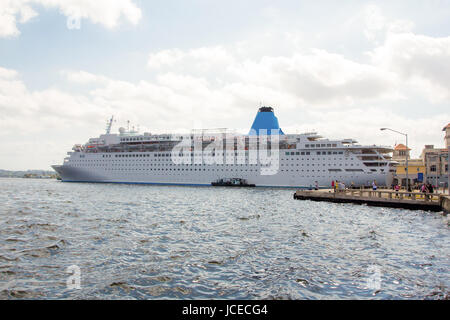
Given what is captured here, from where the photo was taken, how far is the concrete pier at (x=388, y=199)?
22.3 metres

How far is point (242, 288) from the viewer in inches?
275

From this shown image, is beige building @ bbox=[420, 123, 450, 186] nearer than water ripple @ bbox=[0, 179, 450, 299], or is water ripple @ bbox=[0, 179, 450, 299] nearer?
water ripple @ bbox=[0, 179, 450, 299]

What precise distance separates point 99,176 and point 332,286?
6735cm

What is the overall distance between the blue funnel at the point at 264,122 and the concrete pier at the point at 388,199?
31.2m

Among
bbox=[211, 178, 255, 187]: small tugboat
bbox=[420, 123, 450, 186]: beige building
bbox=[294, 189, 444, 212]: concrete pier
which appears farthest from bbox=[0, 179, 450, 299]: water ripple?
bbox=[420, 123, 450, 186]: beige building

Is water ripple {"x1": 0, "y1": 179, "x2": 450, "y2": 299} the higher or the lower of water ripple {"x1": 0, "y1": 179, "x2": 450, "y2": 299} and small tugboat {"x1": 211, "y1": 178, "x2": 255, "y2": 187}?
the lower

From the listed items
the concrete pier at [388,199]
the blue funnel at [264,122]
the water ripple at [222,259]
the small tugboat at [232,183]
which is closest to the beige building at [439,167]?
the blue funnel at [264,122]

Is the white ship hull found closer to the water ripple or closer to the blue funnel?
the blue funnel

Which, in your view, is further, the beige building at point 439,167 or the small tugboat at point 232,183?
the small tugboat at point 232,183

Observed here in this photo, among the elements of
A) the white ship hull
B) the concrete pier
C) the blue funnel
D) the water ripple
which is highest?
the blue funnel

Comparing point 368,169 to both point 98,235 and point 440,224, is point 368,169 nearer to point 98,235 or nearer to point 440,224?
point 440,224

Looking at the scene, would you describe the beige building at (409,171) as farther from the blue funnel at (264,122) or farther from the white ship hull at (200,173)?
the blue funnel at (264,122)

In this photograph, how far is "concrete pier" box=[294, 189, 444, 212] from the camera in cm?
2230
